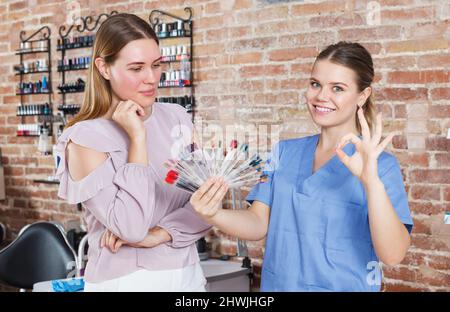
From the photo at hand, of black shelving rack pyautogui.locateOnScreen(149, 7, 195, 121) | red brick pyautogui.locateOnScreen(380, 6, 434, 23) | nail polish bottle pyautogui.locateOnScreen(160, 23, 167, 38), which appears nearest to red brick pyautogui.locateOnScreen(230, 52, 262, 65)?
black shelving rack pyautogui.locateOnScreen(149, 7, 195, 121)

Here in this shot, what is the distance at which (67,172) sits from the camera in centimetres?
165

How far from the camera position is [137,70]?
1607 mm

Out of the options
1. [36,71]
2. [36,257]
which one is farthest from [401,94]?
[36,71]

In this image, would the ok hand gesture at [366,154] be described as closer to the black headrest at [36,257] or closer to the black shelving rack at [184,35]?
the black headrest at [36,257]

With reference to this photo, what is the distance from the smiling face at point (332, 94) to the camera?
1.61m

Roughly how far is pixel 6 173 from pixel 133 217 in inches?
129

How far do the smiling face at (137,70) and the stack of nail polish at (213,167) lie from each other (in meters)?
0.22

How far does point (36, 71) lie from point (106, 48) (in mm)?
2851

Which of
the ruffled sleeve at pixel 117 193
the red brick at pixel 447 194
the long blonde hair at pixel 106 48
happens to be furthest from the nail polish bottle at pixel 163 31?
the ruffled sleeve at pixel 117 193

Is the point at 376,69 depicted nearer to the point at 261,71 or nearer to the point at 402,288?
the point at 261,71

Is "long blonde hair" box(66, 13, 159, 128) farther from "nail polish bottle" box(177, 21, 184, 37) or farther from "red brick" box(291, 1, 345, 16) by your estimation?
"nail polish bottle" box(177, 21, 184, 37)
